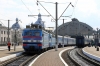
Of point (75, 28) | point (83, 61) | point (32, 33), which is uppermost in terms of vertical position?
point (75, 28)

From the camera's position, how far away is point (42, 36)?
98.6 ft

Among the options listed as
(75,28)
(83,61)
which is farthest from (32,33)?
(75,28)

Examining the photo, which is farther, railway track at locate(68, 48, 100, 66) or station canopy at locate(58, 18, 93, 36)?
station canopy at locate(58, 18, 93, 36)

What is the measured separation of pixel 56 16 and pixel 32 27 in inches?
365

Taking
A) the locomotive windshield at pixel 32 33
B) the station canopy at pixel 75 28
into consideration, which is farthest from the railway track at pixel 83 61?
the station canopy at pixel 75 28

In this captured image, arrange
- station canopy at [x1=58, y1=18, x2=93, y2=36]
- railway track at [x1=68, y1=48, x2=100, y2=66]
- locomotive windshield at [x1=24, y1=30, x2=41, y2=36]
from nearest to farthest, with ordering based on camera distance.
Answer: railway track at [x1=68, y1=48, x2=100, y2=66], locomotive windshield at [x1=24, y1=30, x2=41, y2=36], station canopy at [x1=58, y1=18, x2=93, y2=36]

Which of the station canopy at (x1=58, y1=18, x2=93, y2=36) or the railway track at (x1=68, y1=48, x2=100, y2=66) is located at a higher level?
the station canopy at (x1=58, y1=18, x2=93, y2=36)

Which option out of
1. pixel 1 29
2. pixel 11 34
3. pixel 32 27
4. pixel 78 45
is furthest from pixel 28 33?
pixel 11 34

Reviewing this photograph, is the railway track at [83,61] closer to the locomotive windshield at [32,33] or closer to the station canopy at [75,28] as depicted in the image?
the locomotive windshield at [32,33]

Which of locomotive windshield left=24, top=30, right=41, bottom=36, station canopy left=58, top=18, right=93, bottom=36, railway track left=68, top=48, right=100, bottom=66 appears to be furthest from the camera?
station canopy left=58, top=18, right=93, bottom=36

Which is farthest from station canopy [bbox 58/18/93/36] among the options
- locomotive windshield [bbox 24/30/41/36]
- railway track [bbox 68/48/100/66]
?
railway track [bbox 68/48/100/66]

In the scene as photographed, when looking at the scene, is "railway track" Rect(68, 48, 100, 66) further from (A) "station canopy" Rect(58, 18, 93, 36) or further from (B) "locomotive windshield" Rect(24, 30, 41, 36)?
(A) "station canopy" Rect(58, 18, 93, 36)

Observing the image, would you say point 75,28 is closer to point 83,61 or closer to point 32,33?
point 32,33

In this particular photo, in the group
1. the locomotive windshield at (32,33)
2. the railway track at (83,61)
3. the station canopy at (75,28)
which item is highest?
the station canopy at (75,28)
